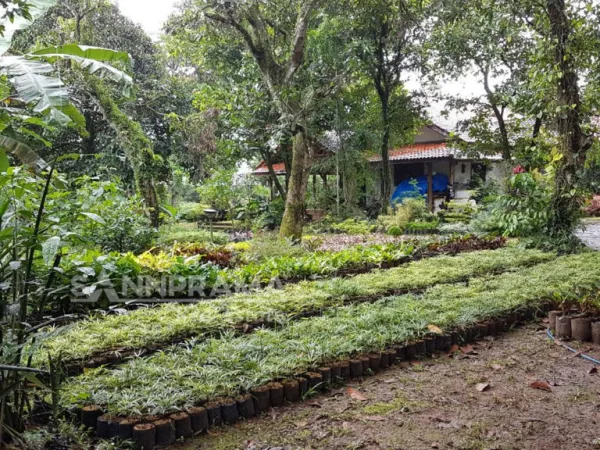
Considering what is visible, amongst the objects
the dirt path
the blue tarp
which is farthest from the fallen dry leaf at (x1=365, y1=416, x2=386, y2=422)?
the blue tarp

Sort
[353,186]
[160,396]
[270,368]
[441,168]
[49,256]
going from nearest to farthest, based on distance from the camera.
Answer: [49,256] → [160,396] → [270,368] → [353,186] → [441,168]

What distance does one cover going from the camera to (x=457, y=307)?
15.0 ft

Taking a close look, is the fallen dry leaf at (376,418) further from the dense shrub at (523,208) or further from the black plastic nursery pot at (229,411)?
the dense shrub at (523,208)

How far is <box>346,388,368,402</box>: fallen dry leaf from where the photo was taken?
2990 millimetres

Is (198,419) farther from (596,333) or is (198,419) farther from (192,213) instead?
(192,213)

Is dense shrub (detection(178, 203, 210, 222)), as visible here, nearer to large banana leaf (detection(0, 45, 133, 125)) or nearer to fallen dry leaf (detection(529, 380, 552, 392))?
fallen dry leaf (detection(529, 380, 552, 392))

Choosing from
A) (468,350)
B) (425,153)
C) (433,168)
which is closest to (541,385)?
(468,350)

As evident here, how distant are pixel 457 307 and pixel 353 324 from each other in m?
1.22

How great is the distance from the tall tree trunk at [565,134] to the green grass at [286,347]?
12.6 feet

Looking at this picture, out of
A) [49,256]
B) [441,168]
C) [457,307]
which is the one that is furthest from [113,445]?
[441,168]

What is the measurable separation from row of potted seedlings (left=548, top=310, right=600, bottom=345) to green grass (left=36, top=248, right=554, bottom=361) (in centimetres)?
164

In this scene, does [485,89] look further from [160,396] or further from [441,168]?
[160,396]

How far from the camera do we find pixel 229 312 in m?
4.32

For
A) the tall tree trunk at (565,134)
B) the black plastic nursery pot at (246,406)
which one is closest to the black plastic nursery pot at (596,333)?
the black plastic nursery pot at (246,406)
